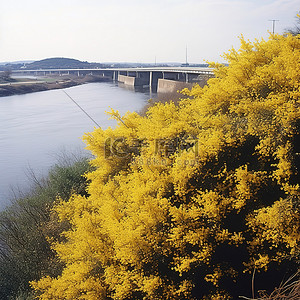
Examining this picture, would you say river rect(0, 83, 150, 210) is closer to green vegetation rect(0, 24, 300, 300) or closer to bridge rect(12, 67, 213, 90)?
green vegetation rect(0, 24, 300, 300)

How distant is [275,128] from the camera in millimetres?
8375

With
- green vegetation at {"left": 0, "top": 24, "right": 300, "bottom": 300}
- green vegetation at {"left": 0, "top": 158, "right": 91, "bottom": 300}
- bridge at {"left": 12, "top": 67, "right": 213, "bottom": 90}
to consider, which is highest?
bridge at {"left": 12, "top": 67, "right": 213, "bottom": 90}

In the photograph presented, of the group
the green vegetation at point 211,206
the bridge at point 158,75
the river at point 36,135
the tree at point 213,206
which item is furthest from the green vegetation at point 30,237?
the bridge at point 158,75

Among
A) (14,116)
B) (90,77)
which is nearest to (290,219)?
(14,116)

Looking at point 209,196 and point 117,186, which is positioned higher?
point 209,196

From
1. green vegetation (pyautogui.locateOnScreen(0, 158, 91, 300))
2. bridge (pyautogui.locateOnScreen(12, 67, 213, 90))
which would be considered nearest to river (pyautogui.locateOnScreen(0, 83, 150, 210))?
green vegetation (pyautogui.locateOnScreen(0, 158, 91, 300))

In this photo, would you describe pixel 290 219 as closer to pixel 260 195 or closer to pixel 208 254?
pixel 260 195

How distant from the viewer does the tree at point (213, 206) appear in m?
8.16

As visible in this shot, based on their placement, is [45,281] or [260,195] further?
[45,281]

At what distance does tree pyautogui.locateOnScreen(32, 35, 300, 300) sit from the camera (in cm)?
816

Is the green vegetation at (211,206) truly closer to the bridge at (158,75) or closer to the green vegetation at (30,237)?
the green vegetation at (30,237)

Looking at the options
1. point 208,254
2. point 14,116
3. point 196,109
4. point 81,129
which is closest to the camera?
point 208,254

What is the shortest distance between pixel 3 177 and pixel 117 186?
489 inches

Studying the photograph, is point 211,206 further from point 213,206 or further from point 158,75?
point 158,75
